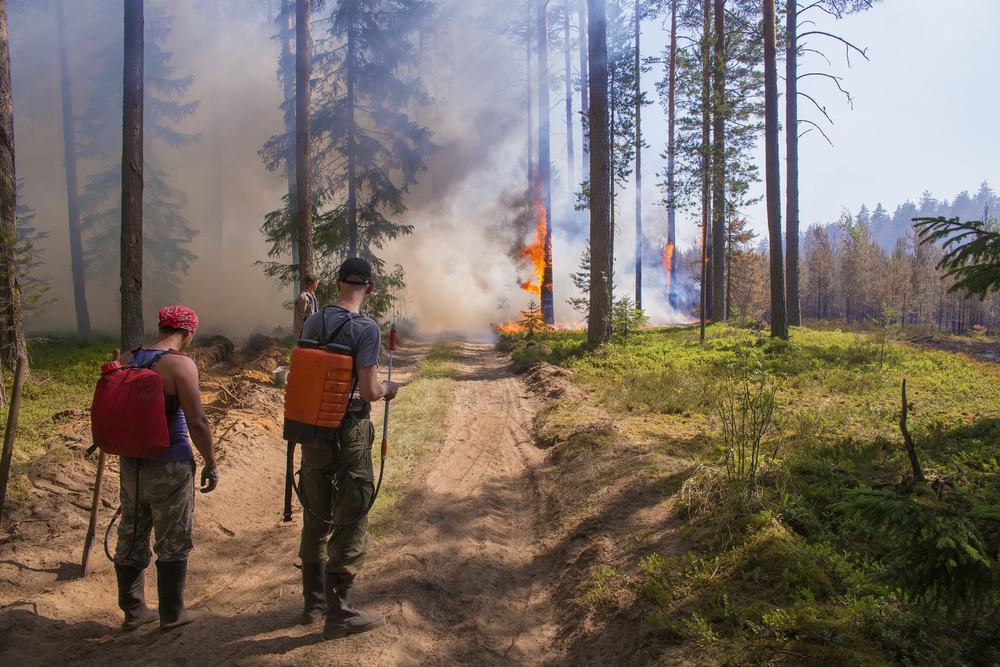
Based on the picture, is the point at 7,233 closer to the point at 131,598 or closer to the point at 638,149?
the point at 131,598

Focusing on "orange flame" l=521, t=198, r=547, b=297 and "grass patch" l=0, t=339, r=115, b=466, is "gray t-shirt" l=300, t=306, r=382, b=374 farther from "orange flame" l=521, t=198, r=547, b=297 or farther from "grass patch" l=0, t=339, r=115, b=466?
"orange flame" l=521, t=198, r=547, b=297

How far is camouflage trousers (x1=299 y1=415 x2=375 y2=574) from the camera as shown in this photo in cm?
392

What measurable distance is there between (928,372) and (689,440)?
25.6 ft

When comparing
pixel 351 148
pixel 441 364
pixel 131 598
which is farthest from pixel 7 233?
pixel 351 148

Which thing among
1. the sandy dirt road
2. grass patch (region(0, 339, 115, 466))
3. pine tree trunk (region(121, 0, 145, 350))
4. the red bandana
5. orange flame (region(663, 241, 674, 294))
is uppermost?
orange flame (region(663, 241, 674, 294))

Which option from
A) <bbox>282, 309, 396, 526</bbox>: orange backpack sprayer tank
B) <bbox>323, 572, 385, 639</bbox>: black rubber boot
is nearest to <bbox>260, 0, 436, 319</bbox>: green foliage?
<bbox>282, 309, 396, 526</bbox>: orange backpack sprayer tank

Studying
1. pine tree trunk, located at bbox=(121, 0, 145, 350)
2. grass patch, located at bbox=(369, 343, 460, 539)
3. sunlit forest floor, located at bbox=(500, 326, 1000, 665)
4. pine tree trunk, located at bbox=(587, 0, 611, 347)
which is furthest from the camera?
pine tree trunk, located at bbox=(587, 0, 611, 347)

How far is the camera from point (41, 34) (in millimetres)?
24484

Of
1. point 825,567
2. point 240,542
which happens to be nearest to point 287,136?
point 240,542

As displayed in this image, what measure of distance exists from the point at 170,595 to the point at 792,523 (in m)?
4.87

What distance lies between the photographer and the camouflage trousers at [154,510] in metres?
3.95

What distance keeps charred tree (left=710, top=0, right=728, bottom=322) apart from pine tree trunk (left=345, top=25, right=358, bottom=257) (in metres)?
12.6

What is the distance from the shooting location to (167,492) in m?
3.99

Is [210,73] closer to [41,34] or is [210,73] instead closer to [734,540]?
[41,34]
